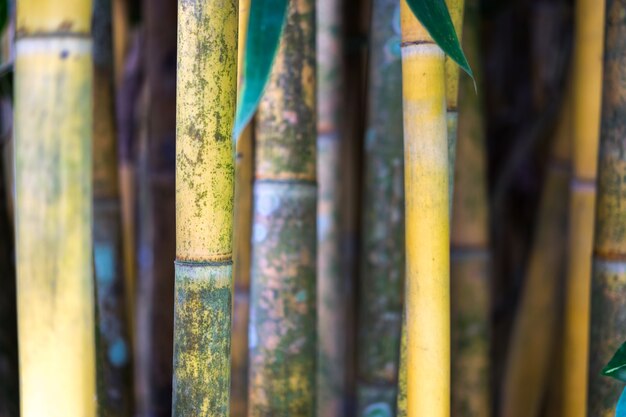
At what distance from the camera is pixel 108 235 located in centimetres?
85

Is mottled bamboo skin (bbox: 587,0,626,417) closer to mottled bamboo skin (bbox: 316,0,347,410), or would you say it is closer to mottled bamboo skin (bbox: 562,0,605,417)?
mottled bamboo skin (bbox: 562,0,605,417)

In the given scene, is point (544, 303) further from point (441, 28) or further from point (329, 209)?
point (441, 28)

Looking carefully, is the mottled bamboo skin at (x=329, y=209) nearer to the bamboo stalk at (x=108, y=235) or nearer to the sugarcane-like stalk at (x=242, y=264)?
the sugarcane-like stalk at (x=242, y=264)

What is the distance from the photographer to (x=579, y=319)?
2.57ft

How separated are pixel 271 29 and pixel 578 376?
524mm

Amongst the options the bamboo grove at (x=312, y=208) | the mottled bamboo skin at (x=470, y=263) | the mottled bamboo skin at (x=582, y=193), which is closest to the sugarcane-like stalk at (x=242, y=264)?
the bamboo grove at (x=312, y=208)

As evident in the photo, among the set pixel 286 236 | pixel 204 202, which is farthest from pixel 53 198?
pixel 286 236

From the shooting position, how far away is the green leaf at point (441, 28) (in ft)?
1.43

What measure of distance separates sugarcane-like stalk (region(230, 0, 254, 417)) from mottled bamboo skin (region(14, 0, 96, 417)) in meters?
0.13

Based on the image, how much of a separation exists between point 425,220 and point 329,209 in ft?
1.20

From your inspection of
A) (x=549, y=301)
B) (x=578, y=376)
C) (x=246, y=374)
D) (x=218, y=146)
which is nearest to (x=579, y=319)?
(x=578, y=376)

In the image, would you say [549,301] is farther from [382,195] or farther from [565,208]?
[382,195]

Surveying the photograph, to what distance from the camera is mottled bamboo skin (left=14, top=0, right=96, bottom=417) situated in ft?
1.52

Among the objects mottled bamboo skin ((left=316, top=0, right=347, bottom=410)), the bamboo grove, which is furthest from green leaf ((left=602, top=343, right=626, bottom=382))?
mottled bamboo skin ((left=316, top=0, right=347, bottom=410))
